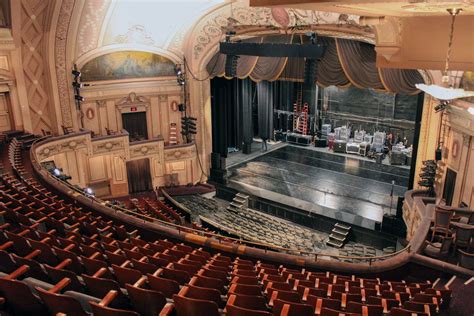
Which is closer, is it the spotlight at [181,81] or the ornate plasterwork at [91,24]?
the ornate plasterwork at [91,24]

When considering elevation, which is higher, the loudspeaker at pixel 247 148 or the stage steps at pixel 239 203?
the loudspeaker at pixel 247 148

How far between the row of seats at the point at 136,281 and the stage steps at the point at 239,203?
6.29 meters

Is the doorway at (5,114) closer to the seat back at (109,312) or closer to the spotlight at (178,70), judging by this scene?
the spotlight at (178,70)

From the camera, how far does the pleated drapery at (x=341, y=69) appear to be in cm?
947

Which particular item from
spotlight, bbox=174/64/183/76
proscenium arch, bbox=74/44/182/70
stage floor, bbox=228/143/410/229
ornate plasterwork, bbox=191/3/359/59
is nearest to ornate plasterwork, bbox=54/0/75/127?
proscenium arch, bbox=74/44/182/70

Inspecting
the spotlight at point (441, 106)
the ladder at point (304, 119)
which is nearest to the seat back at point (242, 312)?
the spotlight at point (441, 106)

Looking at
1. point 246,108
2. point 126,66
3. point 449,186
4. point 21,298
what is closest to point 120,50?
point 126,66

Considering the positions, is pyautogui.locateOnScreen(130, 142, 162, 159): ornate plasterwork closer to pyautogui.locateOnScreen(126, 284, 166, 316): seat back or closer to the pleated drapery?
the pleated drapery

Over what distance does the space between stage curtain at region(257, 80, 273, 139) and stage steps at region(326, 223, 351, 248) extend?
6.55 m

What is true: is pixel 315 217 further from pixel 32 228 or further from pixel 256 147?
pixel 32 228

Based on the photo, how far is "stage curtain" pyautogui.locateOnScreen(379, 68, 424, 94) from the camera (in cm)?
927

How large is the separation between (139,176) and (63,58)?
405 centimetres

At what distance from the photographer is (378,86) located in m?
9.98

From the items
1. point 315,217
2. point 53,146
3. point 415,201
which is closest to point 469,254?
point 415,201
